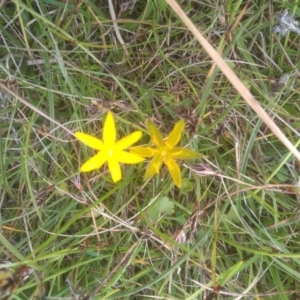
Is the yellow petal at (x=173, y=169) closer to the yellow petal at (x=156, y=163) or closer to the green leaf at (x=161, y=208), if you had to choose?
the yellow petal at (x=156, y=163)

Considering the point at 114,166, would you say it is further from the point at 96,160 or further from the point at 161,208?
the point at 161,208

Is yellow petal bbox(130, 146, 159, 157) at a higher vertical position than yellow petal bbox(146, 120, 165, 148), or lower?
lower

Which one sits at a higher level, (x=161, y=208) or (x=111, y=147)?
(x=111, y=147)

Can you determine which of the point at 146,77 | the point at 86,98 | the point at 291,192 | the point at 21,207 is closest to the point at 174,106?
the point at 146,77

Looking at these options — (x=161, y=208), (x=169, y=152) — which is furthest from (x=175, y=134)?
(x=161, y=208)

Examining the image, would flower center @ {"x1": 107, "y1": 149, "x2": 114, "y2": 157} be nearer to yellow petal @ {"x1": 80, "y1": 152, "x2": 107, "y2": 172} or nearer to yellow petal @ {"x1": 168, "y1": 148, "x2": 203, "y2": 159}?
yellow petal @ {"x1": 80, "y1": 152, "x2": 107, "y2": 172}

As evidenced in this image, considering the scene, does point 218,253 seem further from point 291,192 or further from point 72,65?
point 72,65

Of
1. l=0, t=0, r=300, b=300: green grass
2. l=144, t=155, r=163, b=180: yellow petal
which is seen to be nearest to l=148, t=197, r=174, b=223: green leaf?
l=0, t=0, r=300, b=300: green grass
